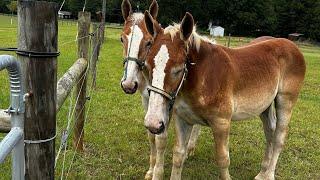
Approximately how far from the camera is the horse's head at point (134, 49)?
401 cm

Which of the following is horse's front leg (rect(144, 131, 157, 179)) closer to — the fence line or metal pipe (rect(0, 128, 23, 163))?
the fence line

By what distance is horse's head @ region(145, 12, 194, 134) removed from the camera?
324cm

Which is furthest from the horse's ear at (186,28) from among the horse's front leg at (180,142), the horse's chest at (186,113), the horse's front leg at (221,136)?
the horse's front leg at (180,142)

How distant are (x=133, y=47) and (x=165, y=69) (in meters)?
0.99

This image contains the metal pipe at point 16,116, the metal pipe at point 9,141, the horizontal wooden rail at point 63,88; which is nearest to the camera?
the metal pipe at point 9,141

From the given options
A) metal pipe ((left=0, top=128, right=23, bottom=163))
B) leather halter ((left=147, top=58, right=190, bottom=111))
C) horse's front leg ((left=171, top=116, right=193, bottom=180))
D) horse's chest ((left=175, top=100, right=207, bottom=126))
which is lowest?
horse's front leg ((left=171, top=116, right=193, bottom=180))

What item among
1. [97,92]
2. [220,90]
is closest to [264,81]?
[220,90]

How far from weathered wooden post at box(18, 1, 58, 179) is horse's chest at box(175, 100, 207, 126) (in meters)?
1.81

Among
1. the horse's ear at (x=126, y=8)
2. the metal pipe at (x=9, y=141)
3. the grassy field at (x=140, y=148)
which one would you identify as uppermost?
the horse's ear at (x=126, y=8)

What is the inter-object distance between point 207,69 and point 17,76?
238cm

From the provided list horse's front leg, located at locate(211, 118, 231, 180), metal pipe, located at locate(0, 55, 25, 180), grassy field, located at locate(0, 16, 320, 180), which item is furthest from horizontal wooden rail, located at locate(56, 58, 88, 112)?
horse's front leg, located at locate(211, 118, 231, 180)

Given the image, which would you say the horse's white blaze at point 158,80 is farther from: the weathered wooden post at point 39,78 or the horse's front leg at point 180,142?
the weathered wooden post at point 39,78

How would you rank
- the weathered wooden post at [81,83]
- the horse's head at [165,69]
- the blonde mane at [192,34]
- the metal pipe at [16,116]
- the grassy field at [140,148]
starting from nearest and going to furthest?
the metal pipe at [16,116], the horse's head at [165,69], the blonde mane at [192,34], the grassy field at [140,148], the weathered wooden post at [81,83]

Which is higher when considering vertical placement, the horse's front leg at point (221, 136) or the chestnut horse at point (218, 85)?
the chestnut horse at point (218, 85)
